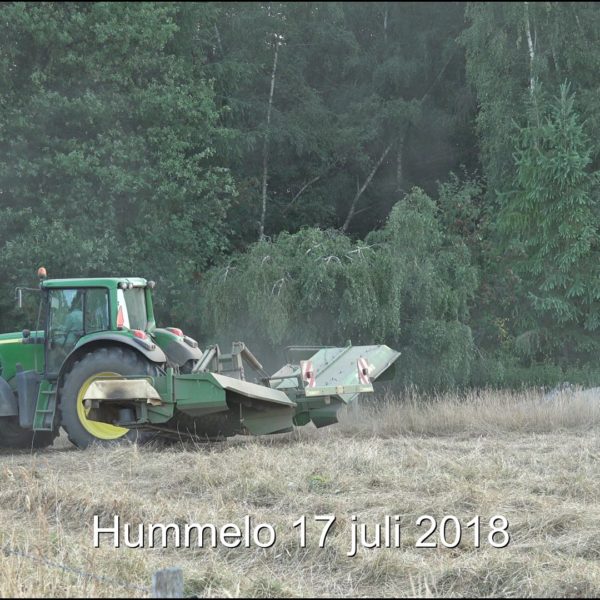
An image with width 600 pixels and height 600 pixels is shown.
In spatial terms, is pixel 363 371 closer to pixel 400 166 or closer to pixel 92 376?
pixel 92 376

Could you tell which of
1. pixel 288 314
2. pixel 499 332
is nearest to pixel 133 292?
pixel 288 314

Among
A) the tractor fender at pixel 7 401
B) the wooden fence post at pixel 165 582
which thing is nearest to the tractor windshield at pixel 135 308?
the tractor fender at pixel 7 401

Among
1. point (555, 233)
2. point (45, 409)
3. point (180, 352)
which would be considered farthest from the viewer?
point (555, 233)

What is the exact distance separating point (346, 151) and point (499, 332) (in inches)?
200

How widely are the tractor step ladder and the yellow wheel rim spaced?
403 mm

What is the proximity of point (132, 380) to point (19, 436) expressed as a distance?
2430 mm

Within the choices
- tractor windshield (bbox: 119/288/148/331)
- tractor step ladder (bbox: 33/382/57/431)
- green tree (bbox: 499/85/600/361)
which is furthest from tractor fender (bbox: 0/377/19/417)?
green tree (bbox: 499/85/600/361)

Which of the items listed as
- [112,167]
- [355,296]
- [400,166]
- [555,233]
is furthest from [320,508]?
[400,166]

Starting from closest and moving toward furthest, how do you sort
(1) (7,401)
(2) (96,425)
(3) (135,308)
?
(2) (96,425) → (1) (7,401) → (3) (135,308)

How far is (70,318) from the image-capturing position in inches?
460

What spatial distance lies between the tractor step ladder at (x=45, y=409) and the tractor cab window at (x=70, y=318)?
0.21 metres

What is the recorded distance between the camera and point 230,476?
346 inches

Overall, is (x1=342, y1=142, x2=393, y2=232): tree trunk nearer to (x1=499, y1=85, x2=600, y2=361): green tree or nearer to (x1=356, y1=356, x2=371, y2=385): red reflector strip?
(x1=499, y1=85, x2=600, y2=361): green tree

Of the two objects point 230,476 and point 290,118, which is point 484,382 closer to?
point 290,118
